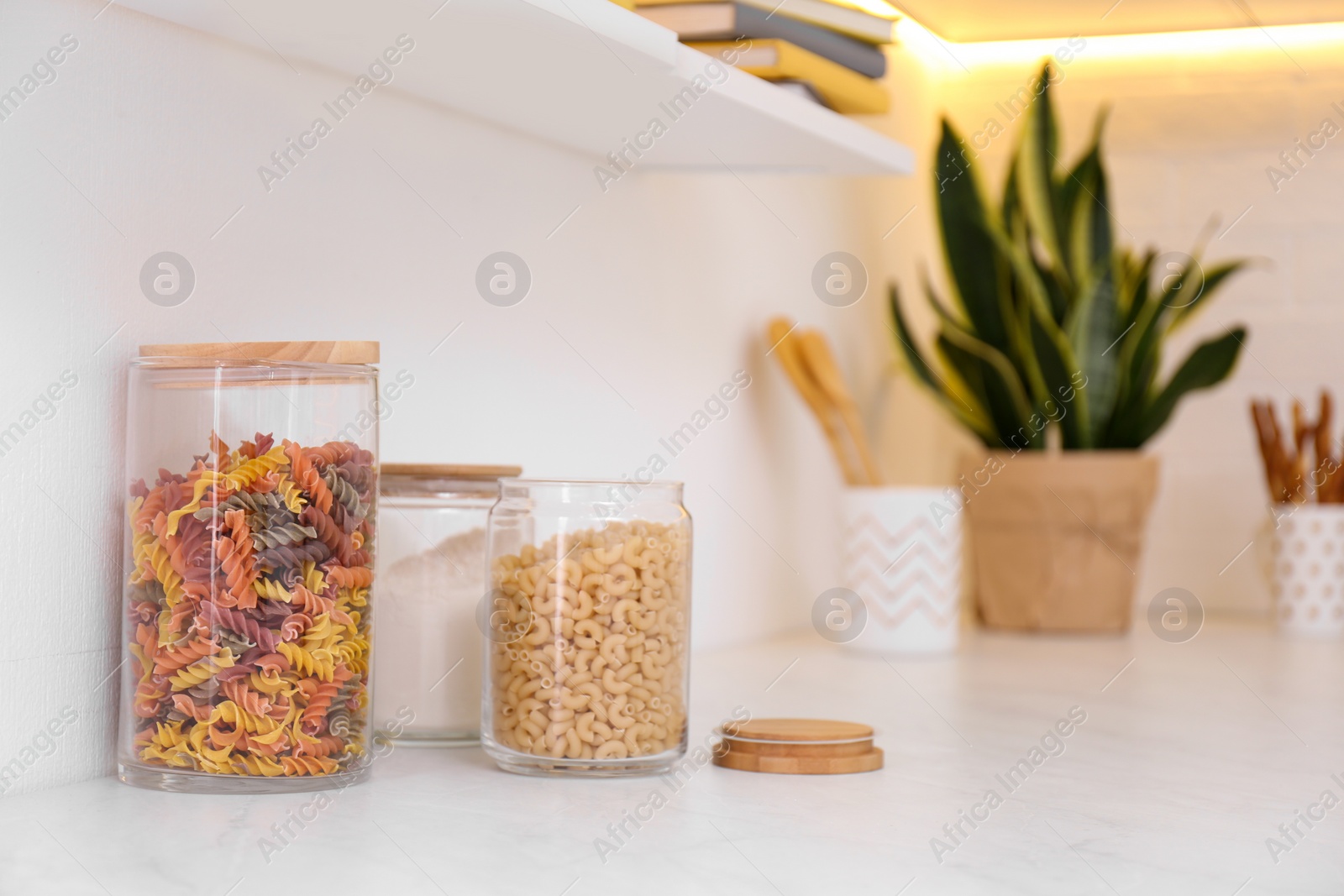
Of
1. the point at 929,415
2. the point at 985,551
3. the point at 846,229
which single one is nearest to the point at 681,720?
the point at 985,551

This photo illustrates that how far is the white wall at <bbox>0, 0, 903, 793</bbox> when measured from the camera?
1.96 feet

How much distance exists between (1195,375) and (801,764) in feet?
2.91

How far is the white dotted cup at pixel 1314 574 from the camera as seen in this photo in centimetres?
142

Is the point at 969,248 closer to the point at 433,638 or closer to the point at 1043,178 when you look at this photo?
the point at 1043,178

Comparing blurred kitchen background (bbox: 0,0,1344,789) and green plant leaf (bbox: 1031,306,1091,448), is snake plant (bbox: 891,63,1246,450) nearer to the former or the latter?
green plant leaf (bbox: 1031,306,1091,448)

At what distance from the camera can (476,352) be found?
0.90 m

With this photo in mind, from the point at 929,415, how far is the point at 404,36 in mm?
1173

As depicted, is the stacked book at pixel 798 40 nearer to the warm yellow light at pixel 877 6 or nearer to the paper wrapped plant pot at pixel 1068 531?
the warm yellow light at pixel 877 6

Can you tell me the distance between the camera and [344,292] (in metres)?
0.78

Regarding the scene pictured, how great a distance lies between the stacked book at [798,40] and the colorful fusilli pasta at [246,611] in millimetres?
435

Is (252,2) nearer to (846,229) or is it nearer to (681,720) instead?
(681,720)

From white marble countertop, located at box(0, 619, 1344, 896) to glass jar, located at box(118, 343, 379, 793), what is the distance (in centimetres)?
2

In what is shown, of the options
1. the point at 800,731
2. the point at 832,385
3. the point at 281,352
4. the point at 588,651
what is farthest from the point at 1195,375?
the point at 281,352

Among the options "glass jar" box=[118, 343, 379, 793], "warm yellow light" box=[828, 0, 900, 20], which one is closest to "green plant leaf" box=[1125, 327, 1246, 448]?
"warm yellow light" box=[828, 0, 900, 20]
